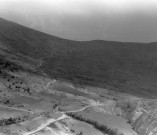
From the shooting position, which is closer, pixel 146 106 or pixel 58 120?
pixel 58 120

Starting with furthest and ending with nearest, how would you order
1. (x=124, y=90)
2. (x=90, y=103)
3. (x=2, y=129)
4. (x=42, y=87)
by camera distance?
(x=124, y=90) < (x=42, y=87) < (x=90, y=103) < (x=2, y=129)

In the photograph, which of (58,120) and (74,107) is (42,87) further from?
(58,120)

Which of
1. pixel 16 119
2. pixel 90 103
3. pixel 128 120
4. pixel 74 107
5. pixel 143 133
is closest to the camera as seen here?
pixel 16 119

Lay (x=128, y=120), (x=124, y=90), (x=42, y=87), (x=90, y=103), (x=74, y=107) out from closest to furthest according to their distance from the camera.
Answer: (x=128, y=120)
(x=74, y=107)
(x=90, y=103)
(x=42, y=87)
(x=124, y=90)

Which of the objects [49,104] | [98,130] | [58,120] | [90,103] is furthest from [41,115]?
[90,103]

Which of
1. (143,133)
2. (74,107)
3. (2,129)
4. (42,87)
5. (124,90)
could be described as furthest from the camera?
(124,90)

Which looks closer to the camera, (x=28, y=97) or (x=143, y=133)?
(x=143, y=133)

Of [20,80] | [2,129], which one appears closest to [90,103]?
[20,80]

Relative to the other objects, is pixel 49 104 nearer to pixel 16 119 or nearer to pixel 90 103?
pixel 90 103
